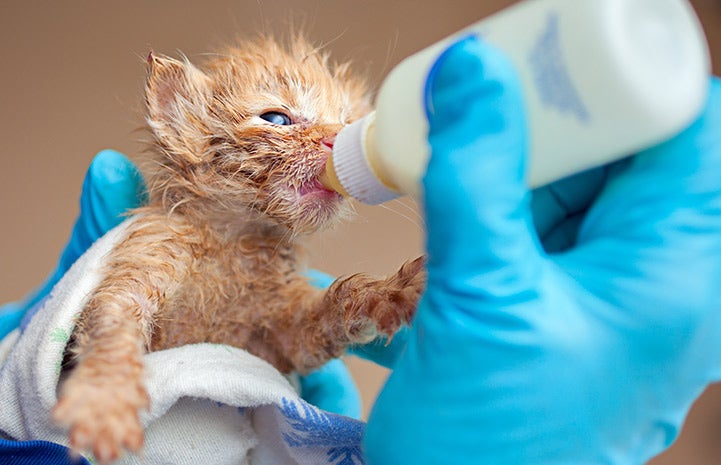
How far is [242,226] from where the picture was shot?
0.63 metres

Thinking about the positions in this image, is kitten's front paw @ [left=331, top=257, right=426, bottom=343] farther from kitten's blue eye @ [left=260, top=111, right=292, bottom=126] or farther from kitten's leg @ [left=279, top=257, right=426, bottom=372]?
kitten's blue eye @ [left=260, top=111, right=292, bottom=126]

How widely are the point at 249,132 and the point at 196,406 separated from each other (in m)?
0.23

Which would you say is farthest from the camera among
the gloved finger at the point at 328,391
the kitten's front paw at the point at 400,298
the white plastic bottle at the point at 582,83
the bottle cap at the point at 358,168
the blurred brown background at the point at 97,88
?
the blurred brown background at the point at 97,88

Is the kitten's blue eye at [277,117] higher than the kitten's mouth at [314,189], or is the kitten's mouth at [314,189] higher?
the kitten's blue eye at [277,117]

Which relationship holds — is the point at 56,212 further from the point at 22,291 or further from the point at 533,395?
the point at 533,395

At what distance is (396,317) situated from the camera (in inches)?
20.8

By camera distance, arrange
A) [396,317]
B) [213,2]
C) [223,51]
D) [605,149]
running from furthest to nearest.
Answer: [213,2] < [223,51] < [396,317] < [605,149]

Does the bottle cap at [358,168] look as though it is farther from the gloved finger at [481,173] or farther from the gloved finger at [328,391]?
the gloved finger at [328,391]

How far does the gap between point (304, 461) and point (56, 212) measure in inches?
39.6

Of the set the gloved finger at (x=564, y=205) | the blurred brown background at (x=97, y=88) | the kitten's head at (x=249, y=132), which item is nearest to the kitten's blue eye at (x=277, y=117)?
the kitten's head at (x=249, y=132)

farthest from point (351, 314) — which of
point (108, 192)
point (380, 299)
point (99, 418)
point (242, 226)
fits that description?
point (108, 192)

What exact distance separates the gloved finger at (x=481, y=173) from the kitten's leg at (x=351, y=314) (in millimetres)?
197

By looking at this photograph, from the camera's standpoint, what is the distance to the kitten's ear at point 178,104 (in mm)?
618

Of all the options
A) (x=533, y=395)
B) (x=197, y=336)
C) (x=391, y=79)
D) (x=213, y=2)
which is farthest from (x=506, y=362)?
(x=213, y=2)
